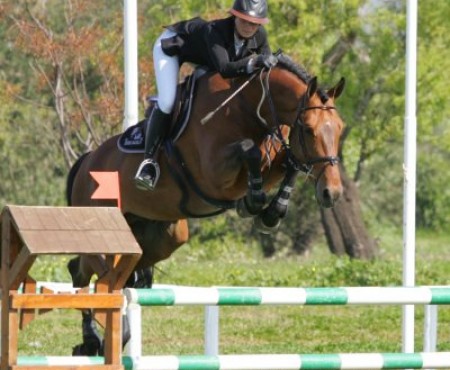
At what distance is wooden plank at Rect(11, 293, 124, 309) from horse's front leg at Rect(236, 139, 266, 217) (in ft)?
7.60

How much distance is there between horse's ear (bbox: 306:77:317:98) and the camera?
795 cm

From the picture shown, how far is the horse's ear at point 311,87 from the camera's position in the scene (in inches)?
313

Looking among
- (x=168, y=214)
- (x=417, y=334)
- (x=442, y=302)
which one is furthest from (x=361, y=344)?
(x=442, y=302)

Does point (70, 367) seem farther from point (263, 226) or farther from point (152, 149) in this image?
point (152, 149)

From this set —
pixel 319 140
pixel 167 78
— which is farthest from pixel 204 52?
pixel 319 140

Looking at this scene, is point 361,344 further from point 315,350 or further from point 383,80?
point 383,80

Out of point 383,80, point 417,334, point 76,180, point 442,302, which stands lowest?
point 417,334

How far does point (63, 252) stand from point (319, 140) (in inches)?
111

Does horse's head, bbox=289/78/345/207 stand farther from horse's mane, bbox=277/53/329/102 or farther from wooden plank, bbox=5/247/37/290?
wooden plank, bbox=5/247/37/290

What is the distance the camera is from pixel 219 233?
98.3 feet

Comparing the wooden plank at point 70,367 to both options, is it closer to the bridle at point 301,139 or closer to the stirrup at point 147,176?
the bridle at point 301,139

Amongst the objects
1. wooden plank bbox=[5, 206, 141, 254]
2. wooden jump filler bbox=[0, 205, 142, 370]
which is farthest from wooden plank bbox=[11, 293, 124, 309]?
wooden plank bbox=[5, 206, 141, 254]

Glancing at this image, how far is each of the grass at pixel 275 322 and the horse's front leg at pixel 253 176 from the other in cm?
267

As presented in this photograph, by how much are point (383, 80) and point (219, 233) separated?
20.4 feet
